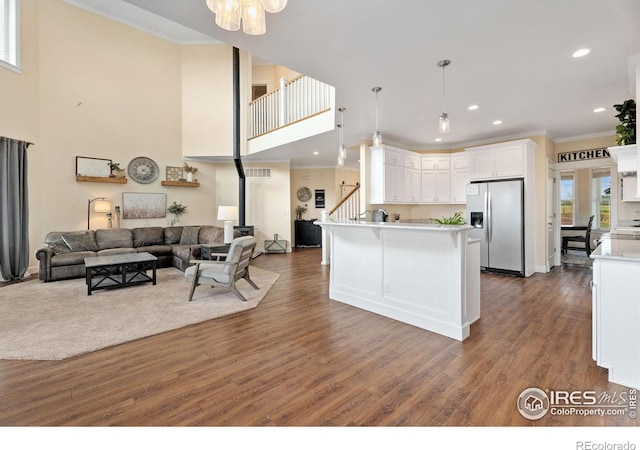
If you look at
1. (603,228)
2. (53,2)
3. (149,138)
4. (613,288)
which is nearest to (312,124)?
(149,138)

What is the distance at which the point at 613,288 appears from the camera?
6.61 feet

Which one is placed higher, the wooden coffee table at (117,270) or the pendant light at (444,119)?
the pendant light at (444,119)

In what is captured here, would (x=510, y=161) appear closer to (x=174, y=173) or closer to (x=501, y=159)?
(x=501, y=159)

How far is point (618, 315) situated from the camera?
2.00 m

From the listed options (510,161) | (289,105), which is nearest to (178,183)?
(289,105)

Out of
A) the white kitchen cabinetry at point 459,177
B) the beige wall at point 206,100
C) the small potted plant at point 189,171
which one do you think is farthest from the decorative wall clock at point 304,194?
the white kitchen cabinetry at point 459,177

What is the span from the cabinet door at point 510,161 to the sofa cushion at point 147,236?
7.36 meters

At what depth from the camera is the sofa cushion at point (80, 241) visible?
5.48 meters

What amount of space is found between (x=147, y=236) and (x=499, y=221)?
740 cm

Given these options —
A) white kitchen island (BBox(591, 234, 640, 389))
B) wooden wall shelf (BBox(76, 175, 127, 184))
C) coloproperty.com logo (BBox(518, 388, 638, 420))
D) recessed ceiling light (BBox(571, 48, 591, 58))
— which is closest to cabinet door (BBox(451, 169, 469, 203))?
recessed ceiling light (BBox(571, 48, 591, 58))

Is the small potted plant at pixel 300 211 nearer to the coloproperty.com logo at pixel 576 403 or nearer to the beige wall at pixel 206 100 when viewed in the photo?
the beige wall at pixel 206 100

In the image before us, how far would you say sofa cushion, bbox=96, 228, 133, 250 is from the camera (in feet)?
19.5
